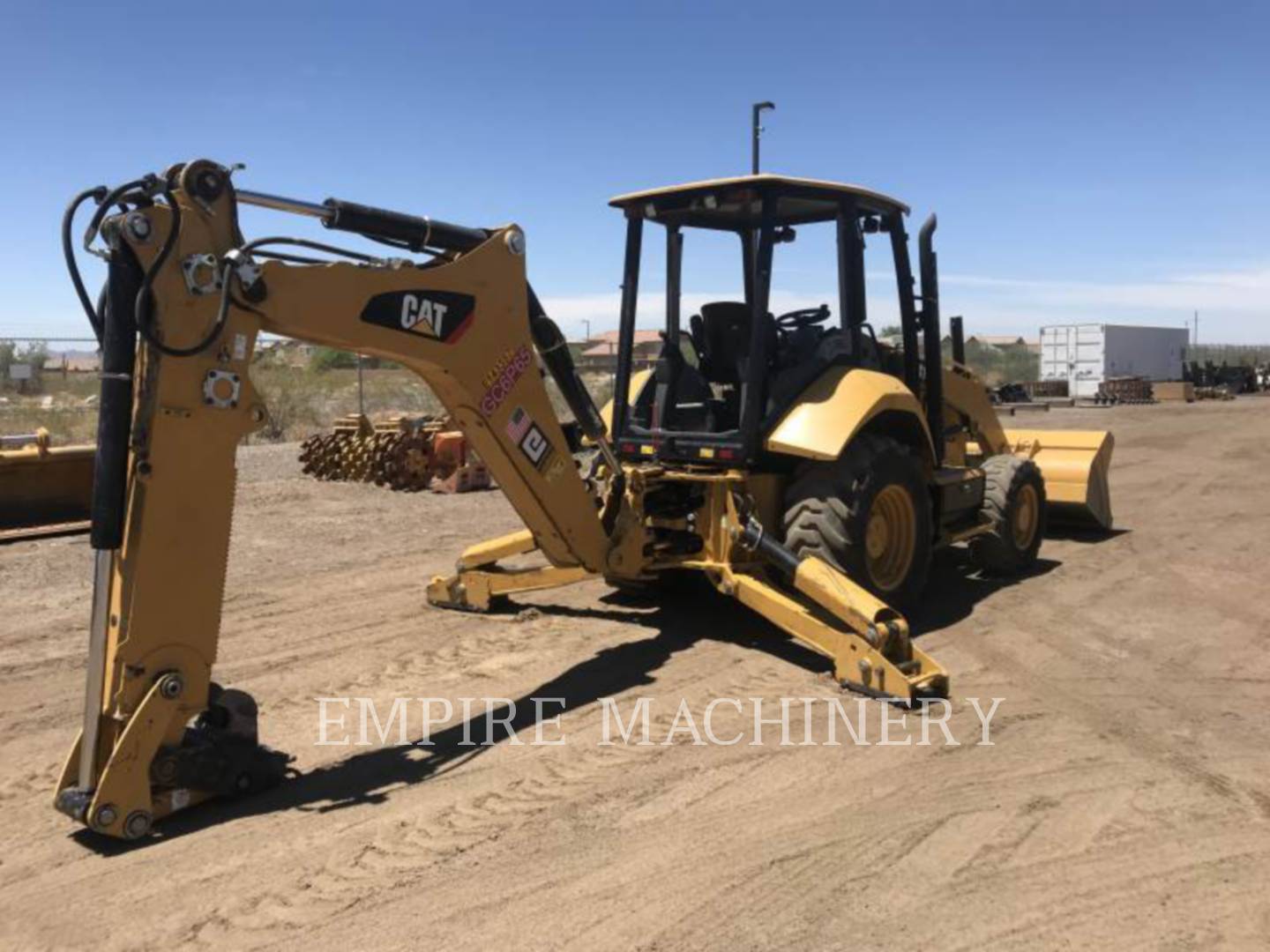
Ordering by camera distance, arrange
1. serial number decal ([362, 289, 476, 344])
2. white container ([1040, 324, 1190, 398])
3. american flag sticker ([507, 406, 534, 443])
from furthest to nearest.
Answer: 1. white container ([1040, 324, 1190, 398])
2. american flag sticker ([507, 406, 534, 443])
3. serial number decal ([362, 289, 476, 344])

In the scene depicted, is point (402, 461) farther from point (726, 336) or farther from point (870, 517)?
point (870, 517)

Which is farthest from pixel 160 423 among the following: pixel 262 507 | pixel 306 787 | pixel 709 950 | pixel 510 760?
pixel 262 507

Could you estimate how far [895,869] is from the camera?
140 inches

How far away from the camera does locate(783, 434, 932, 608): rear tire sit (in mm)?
6164

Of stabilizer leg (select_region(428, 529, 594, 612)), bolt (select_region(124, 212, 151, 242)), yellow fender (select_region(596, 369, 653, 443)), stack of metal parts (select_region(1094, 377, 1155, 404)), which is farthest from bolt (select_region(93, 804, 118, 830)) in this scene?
stack of metal parts (select_region(1094, 377, 1155, 404))

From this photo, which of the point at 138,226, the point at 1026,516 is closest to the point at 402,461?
the point at 1026,516

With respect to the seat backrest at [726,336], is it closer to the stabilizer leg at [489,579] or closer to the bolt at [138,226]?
the stabilizer leg at [489,579]

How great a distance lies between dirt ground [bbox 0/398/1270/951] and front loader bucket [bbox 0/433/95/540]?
9.43ft

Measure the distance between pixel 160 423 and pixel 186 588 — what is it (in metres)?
0.61

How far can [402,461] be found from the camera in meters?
13.6

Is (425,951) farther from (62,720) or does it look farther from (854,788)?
(62,720)

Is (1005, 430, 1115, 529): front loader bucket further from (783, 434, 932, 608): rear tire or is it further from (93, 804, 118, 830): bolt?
(93, 804, 118, 830): bolt

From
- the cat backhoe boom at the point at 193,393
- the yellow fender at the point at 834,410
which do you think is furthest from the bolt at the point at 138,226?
the yellow fender at the point at 834,410

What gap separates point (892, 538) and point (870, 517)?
60 centimetres
